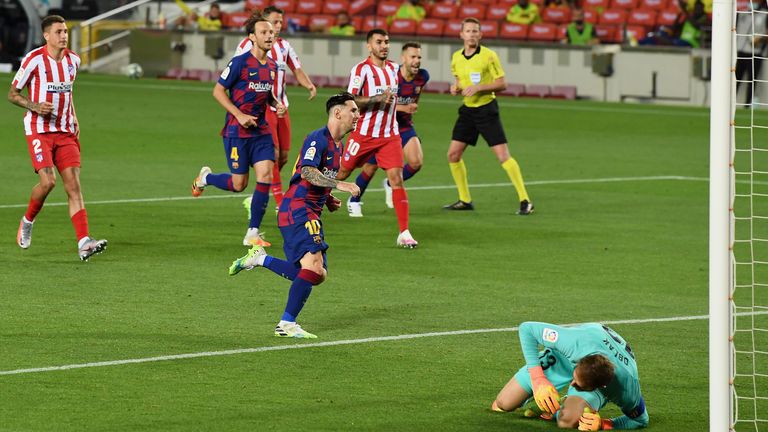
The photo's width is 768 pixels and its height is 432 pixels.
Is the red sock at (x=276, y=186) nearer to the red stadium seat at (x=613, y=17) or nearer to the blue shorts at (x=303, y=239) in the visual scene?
the blue shorts at (x=303, y=239)

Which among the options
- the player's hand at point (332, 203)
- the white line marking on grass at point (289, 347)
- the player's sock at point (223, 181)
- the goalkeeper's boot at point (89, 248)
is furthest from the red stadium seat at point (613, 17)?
the player's hand at point (332, 203)

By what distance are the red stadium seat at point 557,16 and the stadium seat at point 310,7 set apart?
689cm

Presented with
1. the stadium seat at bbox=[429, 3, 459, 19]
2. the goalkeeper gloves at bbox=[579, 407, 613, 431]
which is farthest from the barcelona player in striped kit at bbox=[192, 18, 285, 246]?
the stadium seat at bbox=[429, 3, 459, 19]

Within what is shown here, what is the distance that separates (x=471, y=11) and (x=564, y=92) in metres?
4.52

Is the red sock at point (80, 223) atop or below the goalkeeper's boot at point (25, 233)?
atop

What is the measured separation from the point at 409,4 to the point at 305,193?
29.6m

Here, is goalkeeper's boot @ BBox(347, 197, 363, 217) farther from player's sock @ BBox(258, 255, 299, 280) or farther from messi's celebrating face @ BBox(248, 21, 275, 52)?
player's sock @ BBox(258, 255, 299, 280)

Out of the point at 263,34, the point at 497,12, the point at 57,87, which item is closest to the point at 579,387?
the point at 57,87

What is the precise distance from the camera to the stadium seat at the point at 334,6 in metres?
41.2

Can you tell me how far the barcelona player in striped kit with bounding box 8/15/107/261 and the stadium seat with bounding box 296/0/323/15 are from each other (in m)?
28.5

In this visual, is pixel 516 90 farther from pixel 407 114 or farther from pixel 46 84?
pixel 46 84

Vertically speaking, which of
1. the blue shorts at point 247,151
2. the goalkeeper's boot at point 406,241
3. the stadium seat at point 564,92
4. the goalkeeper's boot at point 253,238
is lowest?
the stadium seat at point 564,92

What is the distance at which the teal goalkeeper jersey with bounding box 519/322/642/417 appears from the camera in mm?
7660

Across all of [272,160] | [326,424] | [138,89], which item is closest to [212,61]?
[138,89]
